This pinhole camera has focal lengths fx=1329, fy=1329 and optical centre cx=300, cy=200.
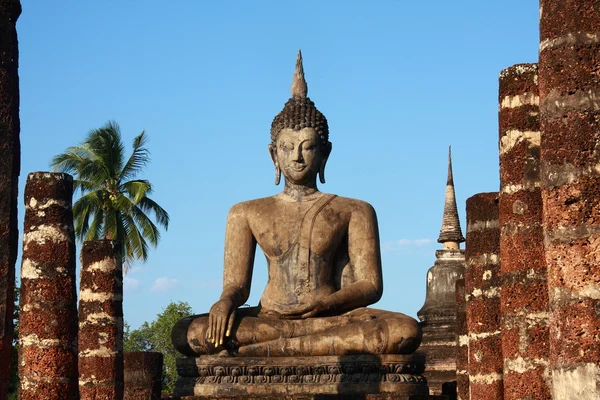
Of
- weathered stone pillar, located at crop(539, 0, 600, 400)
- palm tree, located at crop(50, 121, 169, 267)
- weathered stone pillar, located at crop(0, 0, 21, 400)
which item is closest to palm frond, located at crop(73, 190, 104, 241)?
palm tree, located at crop(50, 121, 169, 267)

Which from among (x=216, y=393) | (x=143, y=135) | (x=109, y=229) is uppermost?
(x=143, y=135)

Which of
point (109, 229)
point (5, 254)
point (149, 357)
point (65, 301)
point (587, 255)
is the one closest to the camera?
point (587, 255)

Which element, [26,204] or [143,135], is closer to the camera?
[26,204]

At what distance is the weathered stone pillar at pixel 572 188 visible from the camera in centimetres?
782

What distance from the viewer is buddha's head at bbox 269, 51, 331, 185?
1453cm

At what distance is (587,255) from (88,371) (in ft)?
40.2

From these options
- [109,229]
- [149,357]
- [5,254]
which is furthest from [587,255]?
[109,229]

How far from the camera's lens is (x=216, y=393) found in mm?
13188

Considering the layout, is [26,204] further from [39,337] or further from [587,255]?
[587,255]

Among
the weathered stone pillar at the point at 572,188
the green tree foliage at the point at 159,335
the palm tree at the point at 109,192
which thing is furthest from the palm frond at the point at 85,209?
the weathered stone pillar at the point at 572,188

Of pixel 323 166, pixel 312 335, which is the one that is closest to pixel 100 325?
pixel 323 166

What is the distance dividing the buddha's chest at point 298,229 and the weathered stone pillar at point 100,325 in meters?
5.33

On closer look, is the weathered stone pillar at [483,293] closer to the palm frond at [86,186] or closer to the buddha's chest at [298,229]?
the buddha's chest at [298,229]

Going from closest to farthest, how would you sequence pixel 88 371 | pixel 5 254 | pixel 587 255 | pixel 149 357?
1. pixel 587 255
2. pixel 5 254
3. pixel 88 371
4. pixel 149 357
